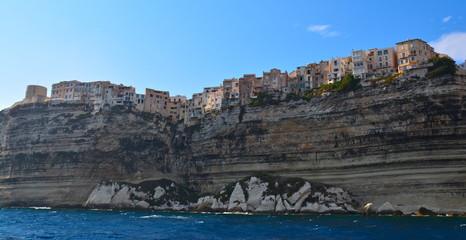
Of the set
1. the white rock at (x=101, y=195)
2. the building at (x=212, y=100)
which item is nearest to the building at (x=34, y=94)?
the white rock at (x=101, y=195)

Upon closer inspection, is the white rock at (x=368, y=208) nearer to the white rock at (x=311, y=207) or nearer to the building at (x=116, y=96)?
the white rock at (x=311, y=207)

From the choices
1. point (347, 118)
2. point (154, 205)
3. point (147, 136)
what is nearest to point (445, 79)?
point (347, 118)

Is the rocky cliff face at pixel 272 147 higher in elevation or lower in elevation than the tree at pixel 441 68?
lower

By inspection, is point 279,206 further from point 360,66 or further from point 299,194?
point 360,66

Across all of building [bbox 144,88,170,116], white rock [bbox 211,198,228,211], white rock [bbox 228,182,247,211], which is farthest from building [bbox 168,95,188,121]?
white rock [bbox 228,182,247,211]

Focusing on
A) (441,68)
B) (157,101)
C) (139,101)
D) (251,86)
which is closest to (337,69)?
(251,86)

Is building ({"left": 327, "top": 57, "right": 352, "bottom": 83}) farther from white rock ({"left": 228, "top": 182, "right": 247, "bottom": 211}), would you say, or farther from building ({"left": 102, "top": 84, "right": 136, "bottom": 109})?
building ({"left": 102, "top": 84, "right": 136, "bottom": 109})

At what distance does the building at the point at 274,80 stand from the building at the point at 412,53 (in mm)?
22741

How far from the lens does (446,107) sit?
177 feet

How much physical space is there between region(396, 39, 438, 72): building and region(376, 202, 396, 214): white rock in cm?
2295

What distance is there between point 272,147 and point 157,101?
35.4 m

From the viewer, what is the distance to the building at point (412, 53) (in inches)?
2564

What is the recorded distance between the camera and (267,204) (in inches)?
2393

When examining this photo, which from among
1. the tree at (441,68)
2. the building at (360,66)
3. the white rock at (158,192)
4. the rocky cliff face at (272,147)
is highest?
the building at (360,66)
